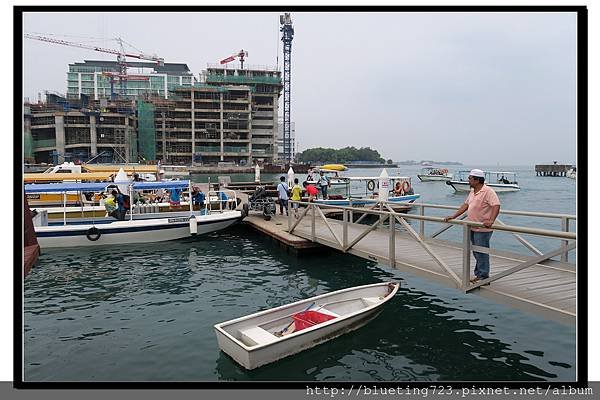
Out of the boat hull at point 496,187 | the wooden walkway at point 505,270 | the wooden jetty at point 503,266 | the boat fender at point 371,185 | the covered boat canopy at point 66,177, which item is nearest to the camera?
the wooden jetty at point 503,266

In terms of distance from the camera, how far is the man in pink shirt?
7.06 meters

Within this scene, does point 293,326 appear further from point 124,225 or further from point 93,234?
point 93,234

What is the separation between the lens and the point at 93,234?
1809 centimetres

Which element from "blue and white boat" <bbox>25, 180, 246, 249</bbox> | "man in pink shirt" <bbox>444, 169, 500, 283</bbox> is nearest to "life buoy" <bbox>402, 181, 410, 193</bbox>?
"blue and white boat" <bbox>25, 180, 246, 249</bbox>

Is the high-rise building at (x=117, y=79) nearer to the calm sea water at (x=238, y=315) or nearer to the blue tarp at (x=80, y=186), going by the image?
the blue tarp at (x=80, y=186)

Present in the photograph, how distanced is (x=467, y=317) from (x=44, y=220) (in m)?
17.7

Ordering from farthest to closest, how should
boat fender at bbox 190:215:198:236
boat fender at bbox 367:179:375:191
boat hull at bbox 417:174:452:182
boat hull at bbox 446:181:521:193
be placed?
boat hull at bbox 417:174:452:182 → boat hull at bbox 446:181:521:193 → boat fender at bbox 367:179:375:191 → boat fender at bbox 190:215:198:236

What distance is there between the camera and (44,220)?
61.4 ft

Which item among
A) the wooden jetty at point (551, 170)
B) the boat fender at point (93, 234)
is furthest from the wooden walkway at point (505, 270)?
the wooden jetty at point (551, 170)

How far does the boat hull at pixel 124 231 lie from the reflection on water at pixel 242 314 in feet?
8.75

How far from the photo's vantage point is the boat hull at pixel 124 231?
1788 centimetres

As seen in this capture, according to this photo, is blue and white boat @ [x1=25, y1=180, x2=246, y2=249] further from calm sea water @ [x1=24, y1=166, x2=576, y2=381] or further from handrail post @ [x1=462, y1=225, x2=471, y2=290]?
handrail post @ [x1=462, y1=225, x2=471, y2=290]
